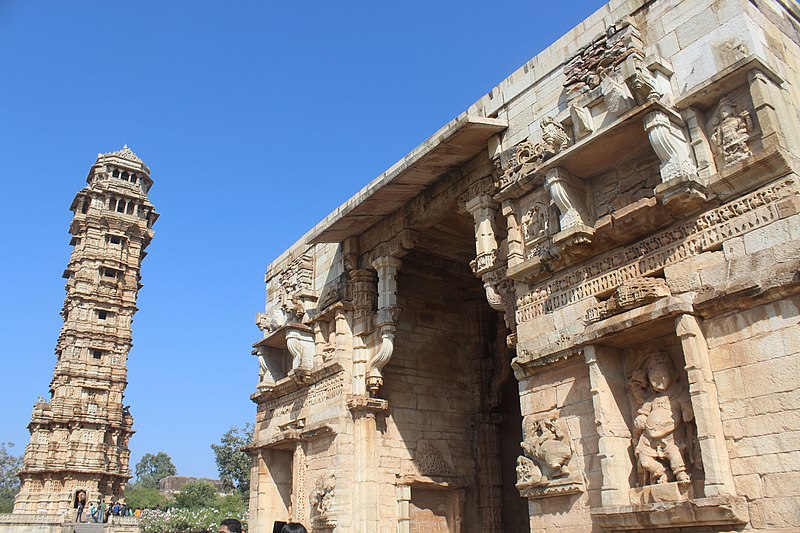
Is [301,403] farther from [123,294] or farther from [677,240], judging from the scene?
[123,294]

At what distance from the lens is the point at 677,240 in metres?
6.78

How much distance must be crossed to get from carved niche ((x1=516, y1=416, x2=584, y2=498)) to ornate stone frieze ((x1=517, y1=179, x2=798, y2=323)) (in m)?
1.32

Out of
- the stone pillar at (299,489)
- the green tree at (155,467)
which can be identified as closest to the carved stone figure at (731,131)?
the stone pillar at (299,489)

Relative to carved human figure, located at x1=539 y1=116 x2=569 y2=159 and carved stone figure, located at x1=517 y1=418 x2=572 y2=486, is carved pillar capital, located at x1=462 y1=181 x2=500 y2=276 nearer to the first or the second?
carved human figure, located at x1=539 y1=116 x2=569 y2=159

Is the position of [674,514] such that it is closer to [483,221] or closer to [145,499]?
[483,221]

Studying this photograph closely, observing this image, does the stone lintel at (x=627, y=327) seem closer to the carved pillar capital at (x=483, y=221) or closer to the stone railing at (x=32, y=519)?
the carved pillar capital at (x=483, y=221)

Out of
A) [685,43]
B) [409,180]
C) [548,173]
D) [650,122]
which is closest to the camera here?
[650,122]

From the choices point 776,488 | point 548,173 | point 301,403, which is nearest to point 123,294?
point 301,403

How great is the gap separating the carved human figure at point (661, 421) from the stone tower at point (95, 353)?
28101 millimetres

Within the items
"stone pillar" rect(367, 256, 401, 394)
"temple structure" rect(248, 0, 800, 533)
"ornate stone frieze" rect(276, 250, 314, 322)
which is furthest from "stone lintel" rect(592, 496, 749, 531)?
"ornate stone frieze" rect(276, 250, 314, 322)

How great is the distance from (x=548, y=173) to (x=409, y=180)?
123 inches

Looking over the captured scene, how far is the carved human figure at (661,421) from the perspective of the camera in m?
6.36

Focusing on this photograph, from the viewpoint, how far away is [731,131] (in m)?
6.54

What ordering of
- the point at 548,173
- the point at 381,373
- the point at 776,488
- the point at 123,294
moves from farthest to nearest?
1. the point at 123,294
2. the point at 381,373
3. the point at 548,173
4. the point at 776,488
